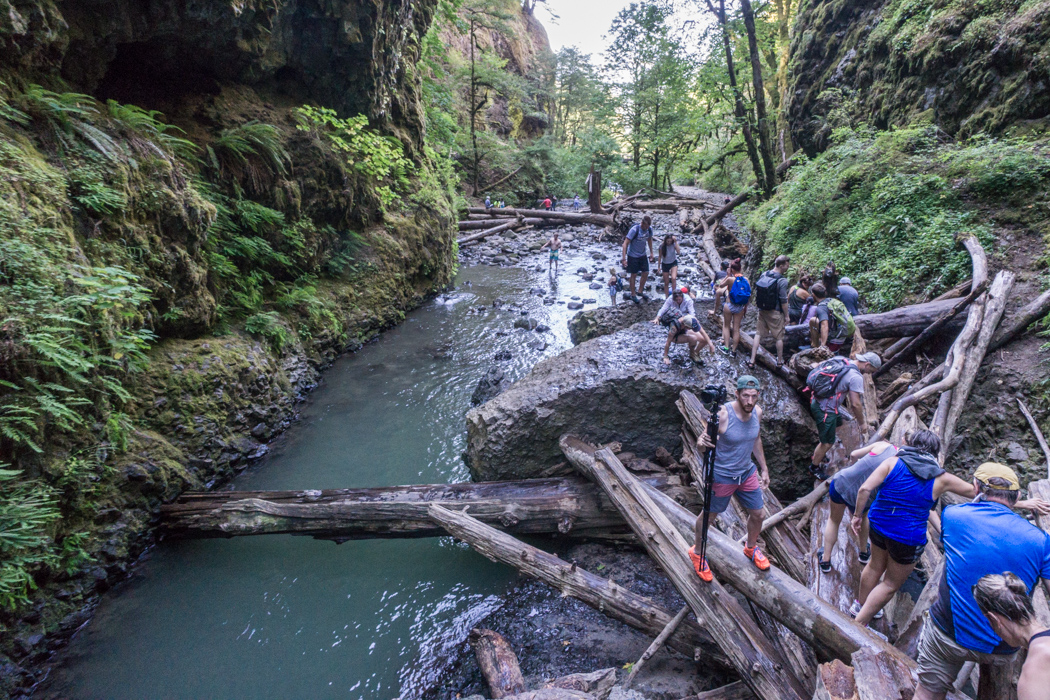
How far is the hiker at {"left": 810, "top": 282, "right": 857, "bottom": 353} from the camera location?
6.93m

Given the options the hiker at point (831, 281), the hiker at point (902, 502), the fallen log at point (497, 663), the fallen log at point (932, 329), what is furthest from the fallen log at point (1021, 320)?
the fallen log at point (497, 663)

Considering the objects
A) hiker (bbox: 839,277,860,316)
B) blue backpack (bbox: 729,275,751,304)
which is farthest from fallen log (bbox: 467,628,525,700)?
hiker (bbox: 839,277,860,316)

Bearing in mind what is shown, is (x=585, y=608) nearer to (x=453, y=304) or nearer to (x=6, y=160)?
(x=6, y=160)

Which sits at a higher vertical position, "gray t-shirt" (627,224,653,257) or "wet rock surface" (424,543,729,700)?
"gray t-shirt" (627,224,653,257)

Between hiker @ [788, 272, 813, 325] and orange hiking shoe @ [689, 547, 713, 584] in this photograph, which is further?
hiker @ [788, 272, 813, 325]

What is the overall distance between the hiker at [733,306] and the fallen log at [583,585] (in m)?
4.35

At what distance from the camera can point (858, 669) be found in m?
3.01

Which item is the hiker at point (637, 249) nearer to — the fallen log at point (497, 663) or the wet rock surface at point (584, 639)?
the wet rock surface at point (584, 639)

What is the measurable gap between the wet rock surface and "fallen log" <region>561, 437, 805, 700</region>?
2.31 feet

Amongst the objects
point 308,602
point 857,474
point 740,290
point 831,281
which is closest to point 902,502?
point 857,474

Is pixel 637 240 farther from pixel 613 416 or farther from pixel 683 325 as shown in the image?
pixel 613 416

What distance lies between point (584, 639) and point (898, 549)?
127 inches

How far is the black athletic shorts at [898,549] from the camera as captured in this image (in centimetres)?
356

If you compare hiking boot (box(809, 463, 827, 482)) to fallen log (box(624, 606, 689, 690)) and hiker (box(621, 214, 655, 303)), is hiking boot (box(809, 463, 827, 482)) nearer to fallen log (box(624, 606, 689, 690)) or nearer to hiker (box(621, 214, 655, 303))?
fallen log (box(624, 606, 689, 690))
